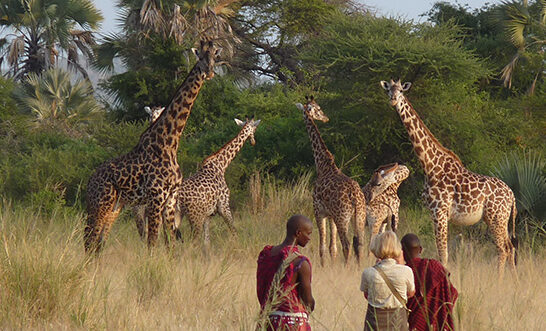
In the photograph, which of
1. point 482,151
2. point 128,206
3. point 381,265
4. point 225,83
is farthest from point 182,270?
point 225,83

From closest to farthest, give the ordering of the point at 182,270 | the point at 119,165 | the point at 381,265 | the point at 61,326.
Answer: the point at 381,265, the point at 61,326, the point at 182,270, the point at 119,165

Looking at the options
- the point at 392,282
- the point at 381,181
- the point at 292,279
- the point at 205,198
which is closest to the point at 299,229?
the point at 292,279

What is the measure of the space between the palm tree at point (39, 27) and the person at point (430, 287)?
90.5 ft

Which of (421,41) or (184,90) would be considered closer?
(184,90)

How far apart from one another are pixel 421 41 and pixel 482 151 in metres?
2.48

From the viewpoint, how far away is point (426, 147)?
964 cm

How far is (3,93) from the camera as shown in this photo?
932 inches

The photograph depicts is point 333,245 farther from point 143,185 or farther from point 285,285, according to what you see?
point 285,285

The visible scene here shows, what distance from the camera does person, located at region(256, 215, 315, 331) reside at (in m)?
4.59

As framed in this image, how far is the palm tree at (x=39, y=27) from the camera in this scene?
102ft

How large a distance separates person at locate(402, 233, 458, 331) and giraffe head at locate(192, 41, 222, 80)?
4332mm

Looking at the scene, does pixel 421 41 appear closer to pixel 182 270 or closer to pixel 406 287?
pixel 182 270

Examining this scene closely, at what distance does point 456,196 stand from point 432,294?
430 cm

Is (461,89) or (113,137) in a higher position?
(461,89)
